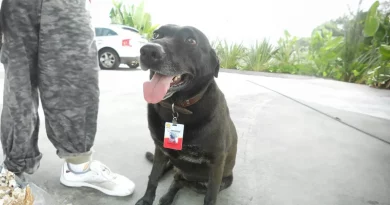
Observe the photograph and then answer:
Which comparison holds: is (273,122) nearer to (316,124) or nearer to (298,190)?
(316,124)

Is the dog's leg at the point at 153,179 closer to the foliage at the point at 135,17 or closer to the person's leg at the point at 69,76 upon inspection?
the person's leg at the point at 69,76

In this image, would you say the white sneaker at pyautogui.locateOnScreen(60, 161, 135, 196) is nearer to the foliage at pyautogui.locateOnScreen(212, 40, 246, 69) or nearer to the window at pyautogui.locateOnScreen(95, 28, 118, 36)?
the window at pyautogui.locateOnScreen(95, 28, 118, 36)

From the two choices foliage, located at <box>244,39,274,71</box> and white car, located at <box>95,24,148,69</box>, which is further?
foliage, located at <box>244,39,274,71</box>

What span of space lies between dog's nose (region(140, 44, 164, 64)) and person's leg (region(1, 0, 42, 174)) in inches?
17.1

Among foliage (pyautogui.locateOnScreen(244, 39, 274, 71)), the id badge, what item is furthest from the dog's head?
foliage (pyautogui.locateOnScreen(244, 39, 274, 71))

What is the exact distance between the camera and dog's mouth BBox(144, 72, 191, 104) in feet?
3.81

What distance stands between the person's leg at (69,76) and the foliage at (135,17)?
9.96 meters

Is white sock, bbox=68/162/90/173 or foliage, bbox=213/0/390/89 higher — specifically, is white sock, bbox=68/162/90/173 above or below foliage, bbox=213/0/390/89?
below

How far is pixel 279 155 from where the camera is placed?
208 centimetres

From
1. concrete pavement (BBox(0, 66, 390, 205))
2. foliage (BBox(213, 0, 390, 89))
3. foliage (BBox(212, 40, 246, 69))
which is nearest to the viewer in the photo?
concrete pavement (BBox(0, 66, 390, 205))

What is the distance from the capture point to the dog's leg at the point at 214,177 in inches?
50.6

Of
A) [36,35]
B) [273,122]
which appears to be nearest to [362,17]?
[273,122]

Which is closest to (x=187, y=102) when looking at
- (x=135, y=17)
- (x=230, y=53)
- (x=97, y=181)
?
(x=97, y=181)

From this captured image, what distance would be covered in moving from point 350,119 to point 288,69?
5357 mm
